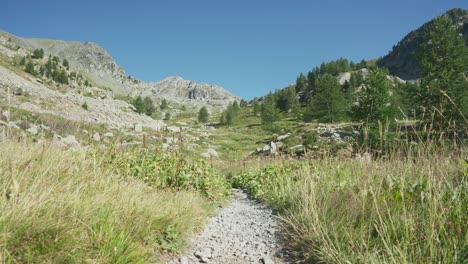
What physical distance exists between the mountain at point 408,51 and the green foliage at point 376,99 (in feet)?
461

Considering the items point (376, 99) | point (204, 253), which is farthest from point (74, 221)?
point (376, 99)

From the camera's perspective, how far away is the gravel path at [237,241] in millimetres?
3491

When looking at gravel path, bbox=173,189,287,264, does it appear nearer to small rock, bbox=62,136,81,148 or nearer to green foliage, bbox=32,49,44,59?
small rock, bbox=62,136,81,148

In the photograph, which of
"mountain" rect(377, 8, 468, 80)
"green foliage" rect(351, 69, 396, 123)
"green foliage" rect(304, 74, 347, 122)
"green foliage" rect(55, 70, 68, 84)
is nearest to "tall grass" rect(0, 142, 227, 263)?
"green foliage" rect(351, 69, 396, 123)

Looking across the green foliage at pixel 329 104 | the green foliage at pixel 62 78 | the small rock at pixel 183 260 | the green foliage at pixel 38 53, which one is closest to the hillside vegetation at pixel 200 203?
the small rock at pixel 183 260

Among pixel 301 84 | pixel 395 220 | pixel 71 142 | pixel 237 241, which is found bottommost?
pixel 237 241

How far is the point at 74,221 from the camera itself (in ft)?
7.18

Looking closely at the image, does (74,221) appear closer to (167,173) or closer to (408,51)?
(167,173)

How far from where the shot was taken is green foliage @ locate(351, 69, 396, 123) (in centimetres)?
2580

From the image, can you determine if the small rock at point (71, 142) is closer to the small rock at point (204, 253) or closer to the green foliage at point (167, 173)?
the green foliage at point (167, 173)

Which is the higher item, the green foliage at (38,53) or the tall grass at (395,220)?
the green foliage at (38,53)

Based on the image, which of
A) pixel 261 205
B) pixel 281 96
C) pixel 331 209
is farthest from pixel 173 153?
pixel 281 96

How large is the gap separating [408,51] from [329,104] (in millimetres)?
156060

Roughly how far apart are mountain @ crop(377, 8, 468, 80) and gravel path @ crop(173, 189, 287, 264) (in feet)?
551
